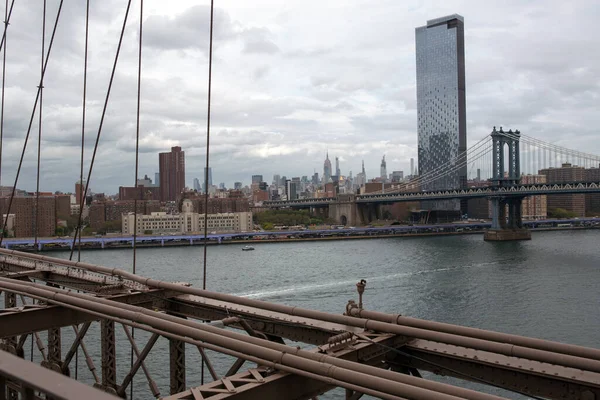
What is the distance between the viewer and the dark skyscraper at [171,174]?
188 feet

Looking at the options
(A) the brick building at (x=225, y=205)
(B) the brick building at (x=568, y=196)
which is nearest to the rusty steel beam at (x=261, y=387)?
(A) the brick building at (x=225, y=205)

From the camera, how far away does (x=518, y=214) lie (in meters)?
29.5

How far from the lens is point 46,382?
641 mm

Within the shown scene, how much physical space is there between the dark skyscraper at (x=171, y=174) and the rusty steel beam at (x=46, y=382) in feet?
187

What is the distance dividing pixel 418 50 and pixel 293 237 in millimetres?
36266

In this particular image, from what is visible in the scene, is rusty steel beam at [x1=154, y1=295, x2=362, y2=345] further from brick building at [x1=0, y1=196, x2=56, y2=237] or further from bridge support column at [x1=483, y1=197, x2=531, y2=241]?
brick building at [x1=0, y1=196, x2=56, y2=237]

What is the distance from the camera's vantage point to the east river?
27.3 feet

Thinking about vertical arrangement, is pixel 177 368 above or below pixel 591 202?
below

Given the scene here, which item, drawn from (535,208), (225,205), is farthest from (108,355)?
(535,208)

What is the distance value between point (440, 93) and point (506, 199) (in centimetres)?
3147

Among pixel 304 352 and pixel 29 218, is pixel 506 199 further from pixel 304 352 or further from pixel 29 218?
pixel 304 352

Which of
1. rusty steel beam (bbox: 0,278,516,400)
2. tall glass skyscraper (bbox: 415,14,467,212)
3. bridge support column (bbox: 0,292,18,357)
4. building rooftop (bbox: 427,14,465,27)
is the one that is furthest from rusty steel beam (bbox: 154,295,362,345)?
building rooftop (bbox: 427,14,465,27)

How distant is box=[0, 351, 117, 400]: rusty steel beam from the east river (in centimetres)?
507

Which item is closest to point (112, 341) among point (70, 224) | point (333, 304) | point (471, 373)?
point (471, 373)
